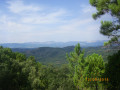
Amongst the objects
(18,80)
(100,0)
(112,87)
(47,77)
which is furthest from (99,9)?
(18,80)

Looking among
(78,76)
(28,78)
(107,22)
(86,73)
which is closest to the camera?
(107,22)

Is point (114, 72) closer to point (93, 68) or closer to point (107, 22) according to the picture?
point (107, 22)

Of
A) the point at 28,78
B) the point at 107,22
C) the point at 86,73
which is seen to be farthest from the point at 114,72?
the point at 28,78

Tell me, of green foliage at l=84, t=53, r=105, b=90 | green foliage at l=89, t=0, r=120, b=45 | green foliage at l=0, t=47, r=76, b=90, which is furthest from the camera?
green foliage at l=0, t=47, r=76, b=90

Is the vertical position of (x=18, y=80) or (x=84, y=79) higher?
(x=84, y=79)

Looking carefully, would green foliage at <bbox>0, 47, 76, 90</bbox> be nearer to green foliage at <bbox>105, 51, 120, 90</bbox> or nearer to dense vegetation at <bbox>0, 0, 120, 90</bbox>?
dense vegetation at <bbox>0, 0, 120, 90</bbox>

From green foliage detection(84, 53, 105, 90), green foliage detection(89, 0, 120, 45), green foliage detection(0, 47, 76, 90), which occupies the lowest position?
green foliage detection(0, 47, 76, 90)

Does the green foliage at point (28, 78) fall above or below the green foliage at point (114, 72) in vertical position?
below

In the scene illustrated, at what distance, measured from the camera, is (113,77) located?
29.1 feet

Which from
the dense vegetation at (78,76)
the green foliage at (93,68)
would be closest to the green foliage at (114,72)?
the dense vegetation at (78,76)

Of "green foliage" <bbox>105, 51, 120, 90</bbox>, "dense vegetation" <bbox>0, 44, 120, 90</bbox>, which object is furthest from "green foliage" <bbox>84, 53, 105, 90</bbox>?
"green foliage" <bbox>105, 51, 120, 90</bbox>

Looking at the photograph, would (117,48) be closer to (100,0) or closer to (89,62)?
(100,0)

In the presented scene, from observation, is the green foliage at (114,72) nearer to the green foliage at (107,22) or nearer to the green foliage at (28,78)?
the green foliage at (107,22)

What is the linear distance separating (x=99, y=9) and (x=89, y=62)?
452 inches
